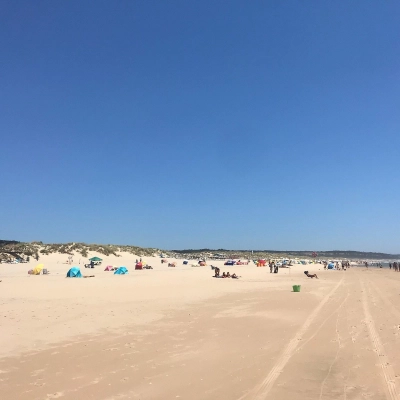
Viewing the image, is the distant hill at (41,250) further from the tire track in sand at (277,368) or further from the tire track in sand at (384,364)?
the tire track in sand at (384,364)


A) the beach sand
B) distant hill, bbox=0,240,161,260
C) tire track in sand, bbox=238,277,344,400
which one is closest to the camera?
tire track in sand, bbox=238,277,344,400

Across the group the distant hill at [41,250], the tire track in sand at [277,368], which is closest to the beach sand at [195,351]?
the tire track in sand at [277,368]

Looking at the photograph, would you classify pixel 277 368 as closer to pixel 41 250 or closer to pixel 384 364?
pixel 384 364

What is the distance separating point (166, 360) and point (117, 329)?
3472mm

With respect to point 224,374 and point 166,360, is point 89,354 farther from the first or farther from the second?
point 224,374

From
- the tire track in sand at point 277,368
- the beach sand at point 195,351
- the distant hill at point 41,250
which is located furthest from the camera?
the distant hill at point 41,250

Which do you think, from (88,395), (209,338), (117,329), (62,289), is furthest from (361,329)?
(62,289)

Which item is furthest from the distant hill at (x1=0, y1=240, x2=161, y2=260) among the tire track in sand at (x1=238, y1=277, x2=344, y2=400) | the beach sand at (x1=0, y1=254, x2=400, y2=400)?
the tire track in sand at (x1=238, y1=277, x2=344, y2=400)

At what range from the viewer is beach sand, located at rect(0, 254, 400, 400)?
6.12m

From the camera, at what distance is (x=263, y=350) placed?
8.73m

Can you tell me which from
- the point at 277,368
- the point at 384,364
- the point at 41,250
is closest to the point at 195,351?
the point at 277,368

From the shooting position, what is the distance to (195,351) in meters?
8.60

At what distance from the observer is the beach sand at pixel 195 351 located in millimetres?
6125

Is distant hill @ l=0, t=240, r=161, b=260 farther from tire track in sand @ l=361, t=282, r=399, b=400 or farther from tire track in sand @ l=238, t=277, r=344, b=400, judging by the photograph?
tire track in sand @ l=361, t=282, r=399, b=400
